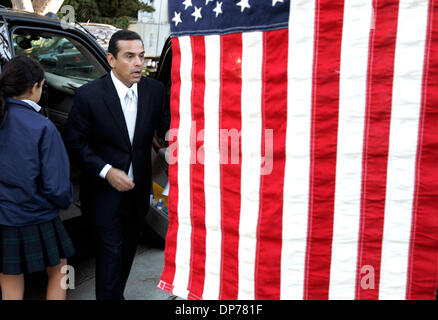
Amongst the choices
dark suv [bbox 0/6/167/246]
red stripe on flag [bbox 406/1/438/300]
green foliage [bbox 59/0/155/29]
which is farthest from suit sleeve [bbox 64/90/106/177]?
green foliage [bbox 59/0/155/29]

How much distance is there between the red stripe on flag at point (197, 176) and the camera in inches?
83.0

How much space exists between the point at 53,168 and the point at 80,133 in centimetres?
39

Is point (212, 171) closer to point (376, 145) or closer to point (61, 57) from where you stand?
point (376, 145)

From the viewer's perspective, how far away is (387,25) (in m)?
1.68

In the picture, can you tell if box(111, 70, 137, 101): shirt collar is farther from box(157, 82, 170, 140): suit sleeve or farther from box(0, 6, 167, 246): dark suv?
box(0, 6, 167, 246): dark suv

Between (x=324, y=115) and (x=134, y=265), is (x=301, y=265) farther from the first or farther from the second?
(x=134, y=265)

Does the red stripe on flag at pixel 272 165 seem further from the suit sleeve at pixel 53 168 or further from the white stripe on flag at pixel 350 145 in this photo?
the suit sleeve at pixel 53 168

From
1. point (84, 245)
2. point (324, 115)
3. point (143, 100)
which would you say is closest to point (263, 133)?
point (324, 115)

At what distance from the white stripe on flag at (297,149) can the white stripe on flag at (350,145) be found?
12 cm

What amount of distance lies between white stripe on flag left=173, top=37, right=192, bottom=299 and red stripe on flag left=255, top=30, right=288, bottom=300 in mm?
385

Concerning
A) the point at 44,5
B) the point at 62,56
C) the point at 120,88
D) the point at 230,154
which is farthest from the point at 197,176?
the point at 44,5

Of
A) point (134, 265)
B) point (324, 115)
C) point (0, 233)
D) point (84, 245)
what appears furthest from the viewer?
point (134, 265)

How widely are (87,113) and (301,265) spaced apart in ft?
4.67

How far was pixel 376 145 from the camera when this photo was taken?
1.74m
